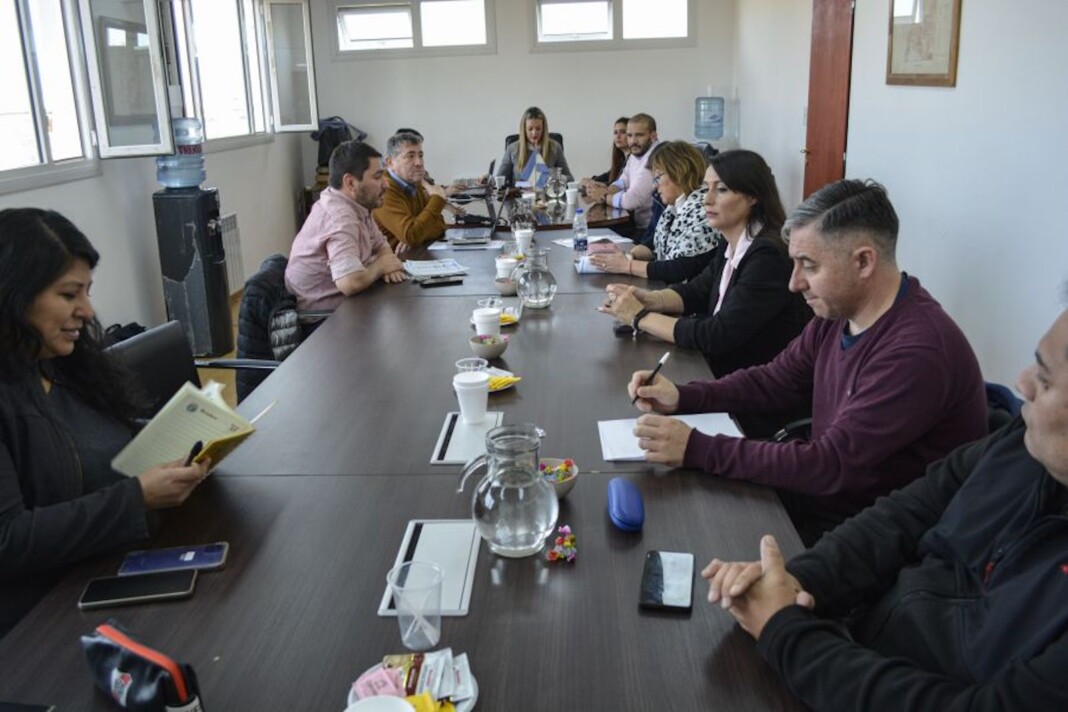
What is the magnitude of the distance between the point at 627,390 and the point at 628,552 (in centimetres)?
75

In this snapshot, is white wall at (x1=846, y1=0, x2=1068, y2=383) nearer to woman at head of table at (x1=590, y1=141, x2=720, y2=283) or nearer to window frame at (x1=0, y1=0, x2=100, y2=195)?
woman at head of table at (x1=590, y1=141, x2=720, y2=283)

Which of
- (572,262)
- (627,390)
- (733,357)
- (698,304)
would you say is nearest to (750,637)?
(627,390)

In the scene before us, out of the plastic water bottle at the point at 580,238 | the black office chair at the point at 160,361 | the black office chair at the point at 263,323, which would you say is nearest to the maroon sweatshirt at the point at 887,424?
the black office chair at the point at 160,361

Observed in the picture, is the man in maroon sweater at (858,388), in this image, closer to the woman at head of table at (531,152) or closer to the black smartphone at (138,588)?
the black smartphone at (138,588)

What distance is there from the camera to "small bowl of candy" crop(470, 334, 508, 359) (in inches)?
90.1

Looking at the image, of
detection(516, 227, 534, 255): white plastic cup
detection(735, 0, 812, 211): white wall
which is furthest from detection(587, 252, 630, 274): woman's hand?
detection(735, 0, 812, 211): white wall

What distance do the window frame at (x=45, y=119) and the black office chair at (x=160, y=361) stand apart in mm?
2131

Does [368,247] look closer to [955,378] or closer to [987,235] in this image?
[987,235]

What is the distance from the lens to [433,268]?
142 inches

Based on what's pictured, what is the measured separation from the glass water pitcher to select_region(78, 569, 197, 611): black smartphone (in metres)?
0.43

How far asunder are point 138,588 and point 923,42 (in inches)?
144

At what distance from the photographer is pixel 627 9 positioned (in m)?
8.15

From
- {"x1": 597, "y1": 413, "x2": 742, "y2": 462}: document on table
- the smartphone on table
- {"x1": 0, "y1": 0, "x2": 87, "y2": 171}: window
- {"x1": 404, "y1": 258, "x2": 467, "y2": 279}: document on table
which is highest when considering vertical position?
{"x1": 0, "y1": 0, "x2": 87, "y2": 171}: window

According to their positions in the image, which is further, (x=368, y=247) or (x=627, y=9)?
(x=627, y=9)
